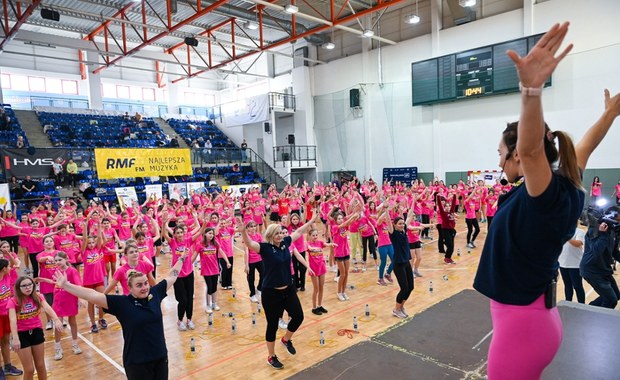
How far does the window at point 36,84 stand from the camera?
2744 cm

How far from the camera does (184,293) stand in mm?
6457

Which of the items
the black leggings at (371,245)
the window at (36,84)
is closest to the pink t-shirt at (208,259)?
the black leggings at (371,245)

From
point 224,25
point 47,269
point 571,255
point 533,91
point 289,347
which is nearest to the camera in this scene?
point 533,91

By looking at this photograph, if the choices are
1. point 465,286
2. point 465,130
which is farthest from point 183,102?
point 465,286

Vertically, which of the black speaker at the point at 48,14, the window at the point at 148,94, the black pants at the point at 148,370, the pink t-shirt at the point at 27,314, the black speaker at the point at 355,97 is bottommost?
the black pants at the point at 148,370

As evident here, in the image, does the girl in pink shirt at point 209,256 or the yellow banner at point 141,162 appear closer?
the girl in pink shirt at point 209,256

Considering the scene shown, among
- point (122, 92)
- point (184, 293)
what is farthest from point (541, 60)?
point (122, 92)

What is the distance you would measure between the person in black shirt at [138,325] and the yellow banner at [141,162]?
15622 mm

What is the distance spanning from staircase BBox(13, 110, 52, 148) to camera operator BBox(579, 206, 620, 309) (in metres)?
23.2

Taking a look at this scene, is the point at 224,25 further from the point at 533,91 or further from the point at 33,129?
the point at 533,91

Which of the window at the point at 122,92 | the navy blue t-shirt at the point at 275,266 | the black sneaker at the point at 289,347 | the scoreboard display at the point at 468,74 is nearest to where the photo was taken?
the navy blue t-shirt at the point at 275,266

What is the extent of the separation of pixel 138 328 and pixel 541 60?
3.64 m

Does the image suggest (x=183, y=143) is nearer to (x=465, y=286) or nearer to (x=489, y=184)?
(x=489, y=184)

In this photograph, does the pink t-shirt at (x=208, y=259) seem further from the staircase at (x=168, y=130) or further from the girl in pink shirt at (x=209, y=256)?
the staircase at (x=168, y=130)
